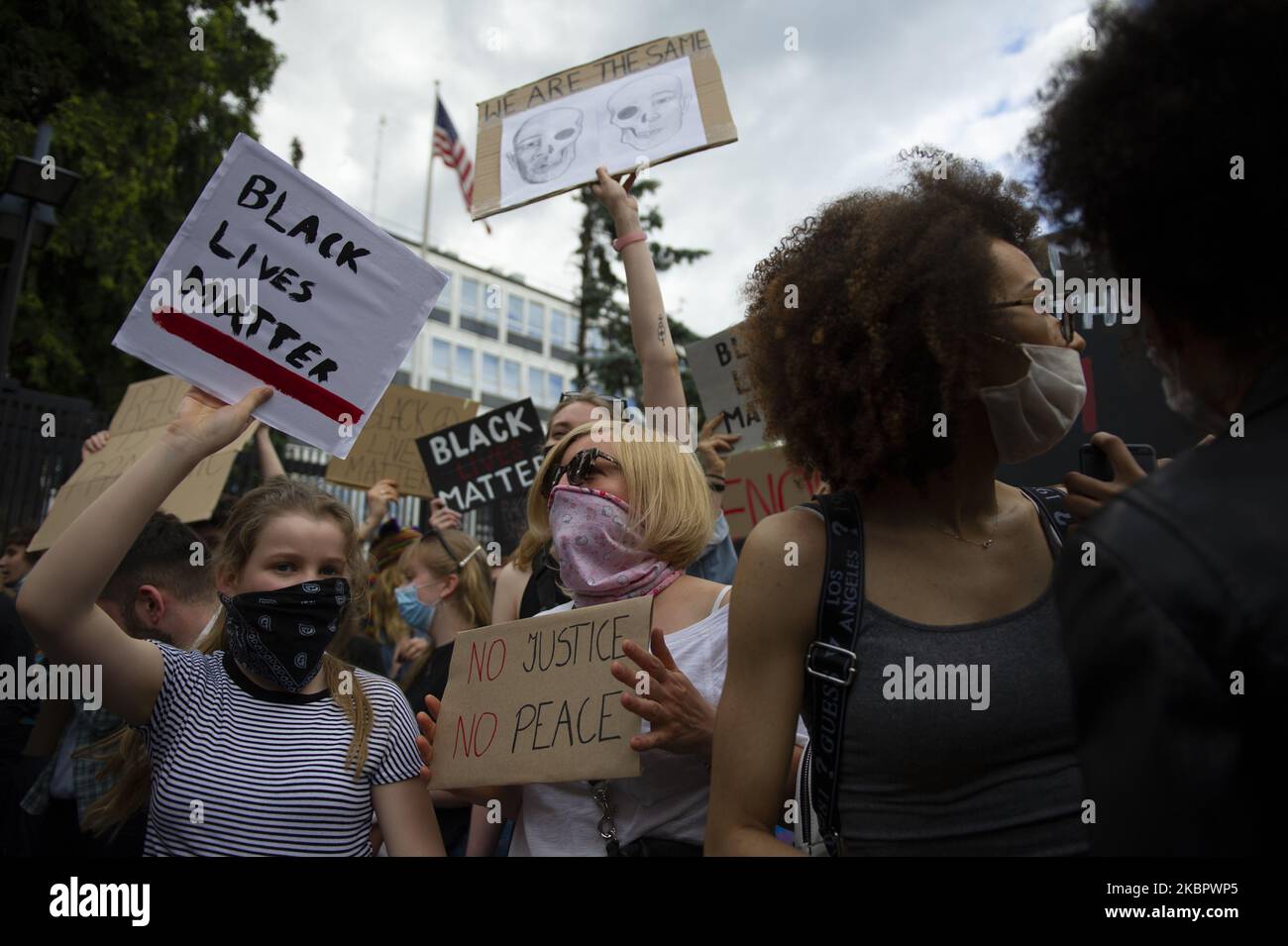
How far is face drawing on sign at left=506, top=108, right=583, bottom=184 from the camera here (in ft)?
14.9

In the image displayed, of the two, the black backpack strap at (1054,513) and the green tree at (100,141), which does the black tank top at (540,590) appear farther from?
the green tree at (100,141)

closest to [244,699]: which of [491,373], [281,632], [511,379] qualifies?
[281,632]

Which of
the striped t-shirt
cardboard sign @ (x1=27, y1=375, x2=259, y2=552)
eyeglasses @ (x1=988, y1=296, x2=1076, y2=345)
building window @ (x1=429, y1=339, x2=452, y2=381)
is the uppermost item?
building window @ (x1=429, y1=339, x2=452, y2=381)

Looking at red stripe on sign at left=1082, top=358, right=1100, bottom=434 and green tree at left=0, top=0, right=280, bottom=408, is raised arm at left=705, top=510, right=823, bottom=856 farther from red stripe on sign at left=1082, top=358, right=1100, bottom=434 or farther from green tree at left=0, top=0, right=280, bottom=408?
green tree at left=0, top=0, right=280, bottom=408

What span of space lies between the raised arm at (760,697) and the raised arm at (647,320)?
1597 mm

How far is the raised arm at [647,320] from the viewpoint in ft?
11.2

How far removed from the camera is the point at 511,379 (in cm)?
5456

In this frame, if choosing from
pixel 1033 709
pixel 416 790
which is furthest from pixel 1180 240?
pixel 416 790

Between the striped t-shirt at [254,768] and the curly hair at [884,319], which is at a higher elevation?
the curly hair at [884,319]

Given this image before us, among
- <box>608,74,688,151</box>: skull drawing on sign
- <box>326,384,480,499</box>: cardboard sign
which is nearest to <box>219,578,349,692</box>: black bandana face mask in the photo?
<box>608,74,688,151</box>: skull drawing on sign

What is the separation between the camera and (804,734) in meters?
2.15

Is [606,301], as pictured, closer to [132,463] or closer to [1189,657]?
[132,463]

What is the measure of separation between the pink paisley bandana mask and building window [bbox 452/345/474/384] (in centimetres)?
4975

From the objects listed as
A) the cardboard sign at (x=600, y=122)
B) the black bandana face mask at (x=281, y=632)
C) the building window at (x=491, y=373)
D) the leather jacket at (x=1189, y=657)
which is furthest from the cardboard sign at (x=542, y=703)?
the building window at (x=491, y=373)
